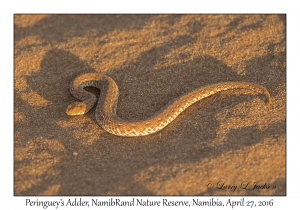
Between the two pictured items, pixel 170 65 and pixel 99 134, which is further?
pixel 170 65

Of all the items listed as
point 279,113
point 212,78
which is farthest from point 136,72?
point 279,113

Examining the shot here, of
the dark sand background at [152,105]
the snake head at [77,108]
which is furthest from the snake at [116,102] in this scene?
the dark sand background at [152,105]

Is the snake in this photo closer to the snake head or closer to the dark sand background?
the snake head

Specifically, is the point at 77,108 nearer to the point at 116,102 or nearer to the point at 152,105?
the point at 116,102

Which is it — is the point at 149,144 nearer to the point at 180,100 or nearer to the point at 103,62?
the point at 180,100

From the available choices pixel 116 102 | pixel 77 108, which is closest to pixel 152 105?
pixel 116 102

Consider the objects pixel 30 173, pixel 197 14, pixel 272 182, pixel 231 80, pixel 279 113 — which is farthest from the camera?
pixel 197 14

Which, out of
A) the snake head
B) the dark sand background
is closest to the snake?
the snake head
